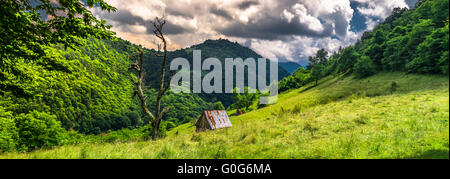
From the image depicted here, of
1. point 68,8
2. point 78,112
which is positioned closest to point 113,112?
point 78,112

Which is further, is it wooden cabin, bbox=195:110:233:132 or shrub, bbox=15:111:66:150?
wooden cabin, bbox=195:110:233:132

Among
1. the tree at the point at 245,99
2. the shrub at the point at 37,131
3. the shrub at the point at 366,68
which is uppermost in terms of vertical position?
the shrub at the point at 366,68

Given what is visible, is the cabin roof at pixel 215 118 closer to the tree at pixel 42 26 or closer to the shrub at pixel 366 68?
the shrub at pixel 366 68

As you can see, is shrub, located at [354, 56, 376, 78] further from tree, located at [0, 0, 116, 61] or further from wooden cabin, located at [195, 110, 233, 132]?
tree, located at [0, 0, 116, 61]

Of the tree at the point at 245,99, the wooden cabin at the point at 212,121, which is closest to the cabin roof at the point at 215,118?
the wooden cabin at the point at 212,121

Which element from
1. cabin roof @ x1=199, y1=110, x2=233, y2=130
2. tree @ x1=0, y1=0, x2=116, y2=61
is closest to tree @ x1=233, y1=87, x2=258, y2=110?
cabin roof @ x1=199, y1=110, x2=233, y2=130

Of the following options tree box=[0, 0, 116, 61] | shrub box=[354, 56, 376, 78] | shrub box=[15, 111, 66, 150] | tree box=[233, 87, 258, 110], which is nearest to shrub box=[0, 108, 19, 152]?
shrub box=[15, 111, 66, 150]

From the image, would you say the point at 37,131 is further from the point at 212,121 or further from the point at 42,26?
the point at 42,26

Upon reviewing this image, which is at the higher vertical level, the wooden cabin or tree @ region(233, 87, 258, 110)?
tree @ region(233, 87, 258, 110)

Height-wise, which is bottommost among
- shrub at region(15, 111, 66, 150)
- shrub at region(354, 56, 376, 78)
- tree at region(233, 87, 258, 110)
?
shrub at region(15, 111, 66, 150)

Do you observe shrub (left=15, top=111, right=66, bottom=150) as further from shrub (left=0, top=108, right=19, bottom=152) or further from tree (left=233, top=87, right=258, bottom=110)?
tree (left=233, top=87, right=258, bottom=110)

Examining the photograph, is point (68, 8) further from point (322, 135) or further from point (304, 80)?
point (304, 80)

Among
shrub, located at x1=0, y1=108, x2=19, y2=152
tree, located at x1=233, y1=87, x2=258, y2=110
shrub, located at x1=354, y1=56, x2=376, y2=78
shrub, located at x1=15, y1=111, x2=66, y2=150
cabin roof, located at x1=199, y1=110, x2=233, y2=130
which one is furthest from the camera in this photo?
tree, located at x1=233, y1=87, x2=258, y2=110

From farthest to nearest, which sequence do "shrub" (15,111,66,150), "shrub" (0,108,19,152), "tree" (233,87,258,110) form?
"tree" (233,87,258,110)
"shrub" (15,111,66,150)
"shrub" (0,108,19,152)
